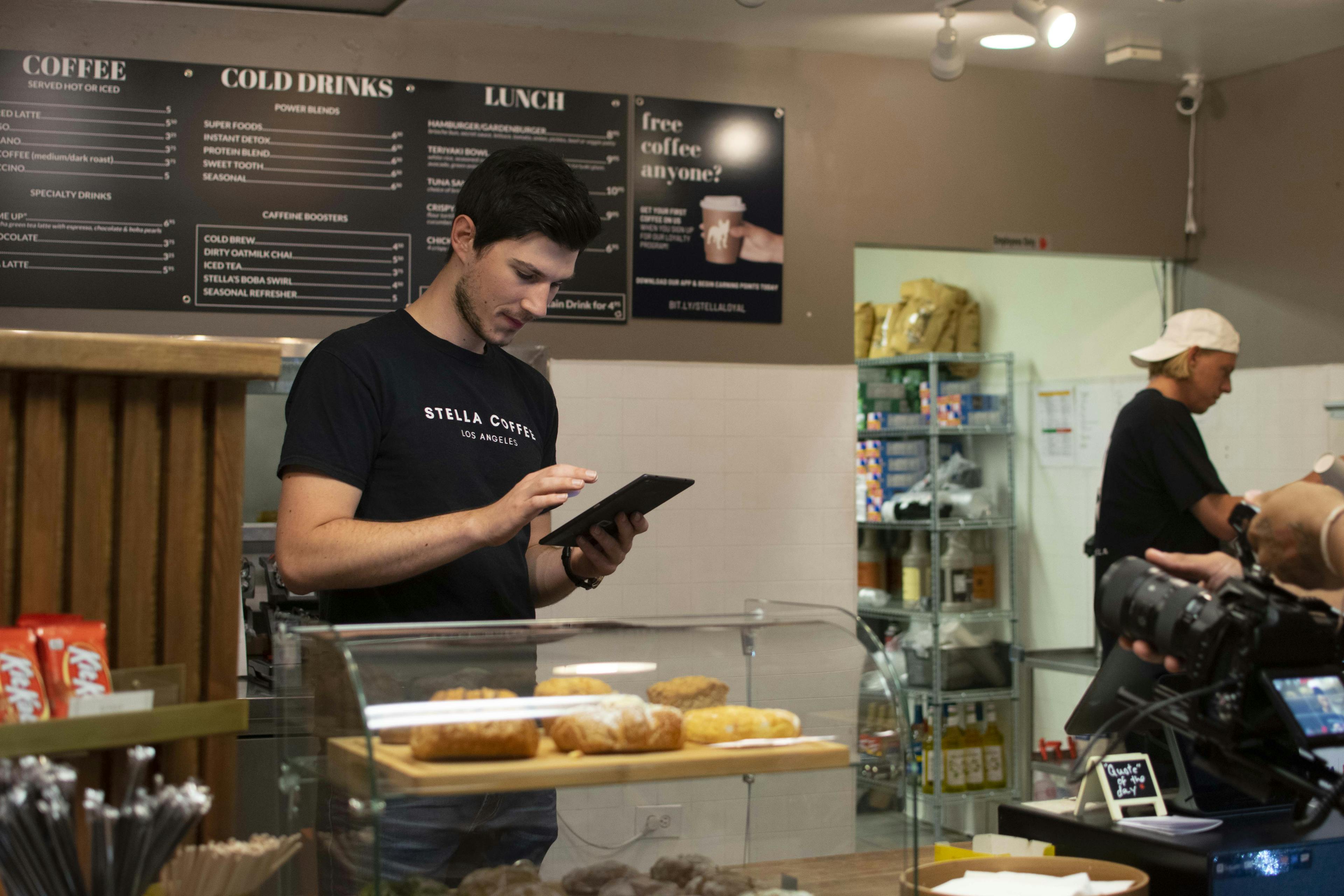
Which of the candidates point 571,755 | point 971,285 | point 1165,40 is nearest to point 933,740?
point 971,285

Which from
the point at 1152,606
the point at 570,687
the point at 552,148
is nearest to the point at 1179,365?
the point at 552,148

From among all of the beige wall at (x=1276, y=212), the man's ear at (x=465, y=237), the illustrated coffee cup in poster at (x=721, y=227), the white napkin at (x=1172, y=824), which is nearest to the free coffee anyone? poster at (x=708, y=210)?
the illustrated coffee cup in poster at (x=721, y=227)

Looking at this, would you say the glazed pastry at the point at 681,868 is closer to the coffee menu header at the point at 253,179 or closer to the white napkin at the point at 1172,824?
the white napkin at the point at 1172,824

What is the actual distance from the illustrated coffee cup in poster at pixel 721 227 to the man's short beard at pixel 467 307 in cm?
248

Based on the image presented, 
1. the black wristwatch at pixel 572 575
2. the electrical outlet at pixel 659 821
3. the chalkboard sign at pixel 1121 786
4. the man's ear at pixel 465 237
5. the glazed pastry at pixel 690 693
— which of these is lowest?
the chalkboard sign at pixel 1121 786

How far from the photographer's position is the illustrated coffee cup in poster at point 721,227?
4.45m

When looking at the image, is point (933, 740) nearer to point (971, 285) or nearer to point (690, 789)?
point (971, 285)

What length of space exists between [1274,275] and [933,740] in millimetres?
2219

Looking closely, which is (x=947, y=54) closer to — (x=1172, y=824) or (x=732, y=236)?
(x=732, y=236)

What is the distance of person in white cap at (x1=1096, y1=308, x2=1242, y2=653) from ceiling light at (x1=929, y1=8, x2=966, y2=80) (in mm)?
1108

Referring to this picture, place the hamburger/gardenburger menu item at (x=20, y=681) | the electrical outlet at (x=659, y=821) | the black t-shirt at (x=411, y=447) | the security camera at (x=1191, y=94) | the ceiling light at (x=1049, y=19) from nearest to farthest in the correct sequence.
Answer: the hamburger/gardenburger menu item at (x=20, y=681) → the electrical outlet at (x=659, y=821) → the black t-shirt at (x=411, y=447) → the ceiling light at (x=1049, y=19) → the security camera at (x=1191, y=94)

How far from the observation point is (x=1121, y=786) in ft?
7.16

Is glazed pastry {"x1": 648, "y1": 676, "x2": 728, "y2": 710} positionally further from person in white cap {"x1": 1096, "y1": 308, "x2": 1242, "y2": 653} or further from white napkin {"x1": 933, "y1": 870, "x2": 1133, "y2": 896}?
person in white cap {"x1": 1096, "y1": 308, "x2": 1242, "y2": 653}

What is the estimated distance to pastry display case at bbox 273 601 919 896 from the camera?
1.35 meters
